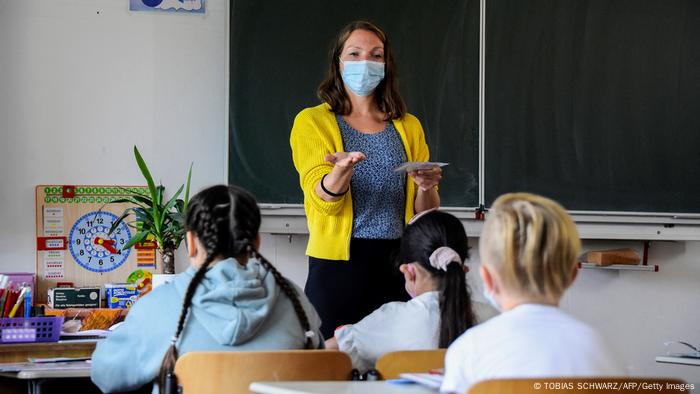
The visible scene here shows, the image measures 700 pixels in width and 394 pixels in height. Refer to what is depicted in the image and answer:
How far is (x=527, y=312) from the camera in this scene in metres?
1.54

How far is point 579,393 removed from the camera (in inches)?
55.2

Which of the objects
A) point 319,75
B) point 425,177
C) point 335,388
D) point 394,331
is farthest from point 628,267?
point 335,388

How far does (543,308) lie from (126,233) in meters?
3.05

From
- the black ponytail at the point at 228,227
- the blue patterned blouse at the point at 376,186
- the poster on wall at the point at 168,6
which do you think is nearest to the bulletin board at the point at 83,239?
the poster on wall at the point at 168,6

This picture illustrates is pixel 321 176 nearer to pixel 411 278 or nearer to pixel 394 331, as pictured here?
pixel 411 278

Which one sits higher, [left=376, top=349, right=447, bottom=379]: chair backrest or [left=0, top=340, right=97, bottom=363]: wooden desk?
[left=376, top=349, right=447, bottom=379]: chair backrest

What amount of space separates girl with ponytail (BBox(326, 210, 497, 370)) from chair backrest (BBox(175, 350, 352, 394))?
57 cm

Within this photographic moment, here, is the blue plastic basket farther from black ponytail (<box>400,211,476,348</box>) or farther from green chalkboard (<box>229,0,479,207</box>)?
green chalkboard (<box>229,0,479,207</box>)

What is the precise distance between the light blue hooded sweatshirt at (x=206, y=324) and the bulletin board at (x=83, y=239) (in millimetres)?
2210

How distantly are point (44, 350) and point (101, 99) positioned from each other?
6.07 ft

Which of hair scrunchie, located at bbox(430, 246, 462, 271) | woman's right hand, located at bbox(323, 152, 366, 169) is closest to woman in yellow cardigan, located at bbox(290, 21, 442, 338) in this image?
woman's right hand, located at bbox(323, 152, 366, 169)

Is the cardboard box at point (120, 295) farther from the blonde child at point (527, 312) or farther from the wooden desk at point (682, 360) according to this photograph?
the blonde child at point (527, 312)

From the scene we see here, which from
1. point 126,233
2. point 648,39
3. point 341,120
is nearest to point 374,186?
point 341,120

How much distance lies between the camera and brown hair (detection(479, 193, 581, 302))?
5.16 ft
